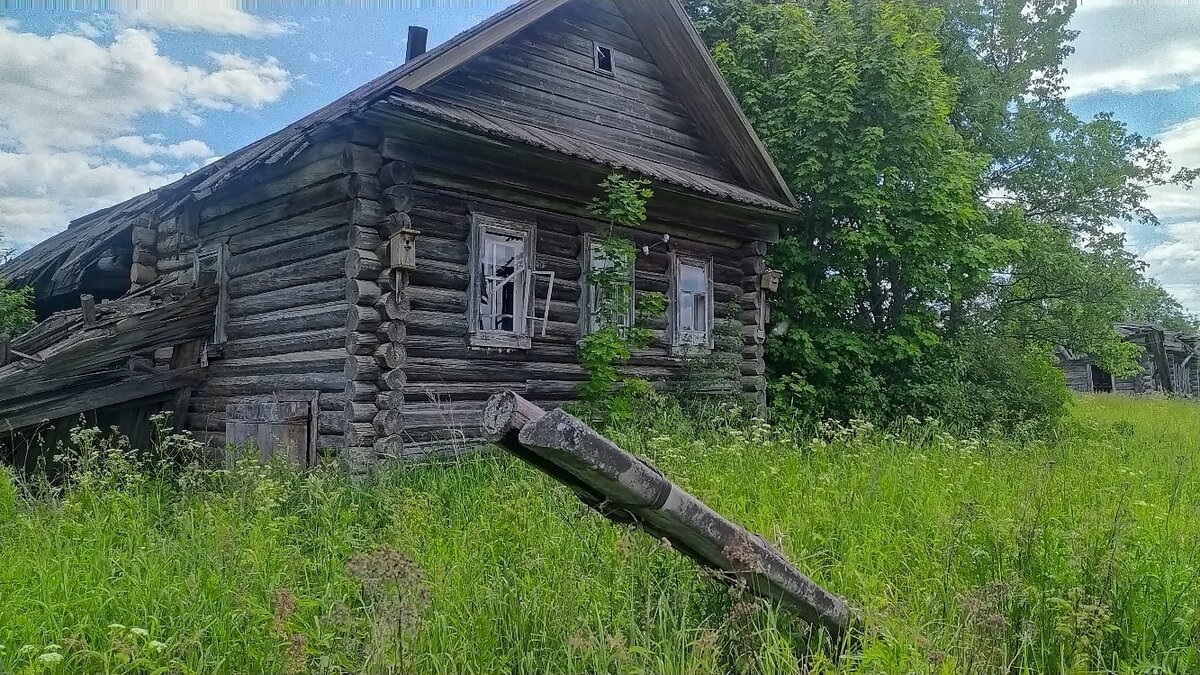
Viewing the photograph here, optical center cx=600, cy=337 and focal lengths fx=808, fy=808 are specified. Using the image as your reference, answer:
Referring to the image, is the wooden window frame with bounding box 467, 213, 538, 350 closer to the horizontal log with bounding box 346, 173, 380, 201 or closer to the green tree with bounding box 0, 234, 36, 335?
the horizontal log with bounding box 346, 173, 380, 201

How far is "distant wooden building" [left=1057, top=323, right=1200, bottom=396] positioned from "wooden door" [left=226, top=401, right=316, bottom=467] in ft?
93.9

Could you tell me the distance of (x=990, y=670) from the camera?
312 cm

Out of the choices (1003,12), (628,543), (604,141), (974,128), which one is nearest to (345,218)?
(604,141)

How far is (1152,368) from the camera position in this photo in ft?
106

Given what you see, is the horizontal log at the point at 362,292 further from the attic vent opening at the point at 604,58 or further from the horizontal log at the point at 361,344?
the attic vent opening at the point at 604,58

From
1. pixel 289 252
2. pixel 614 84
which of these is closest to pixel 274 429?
pixel 289 252

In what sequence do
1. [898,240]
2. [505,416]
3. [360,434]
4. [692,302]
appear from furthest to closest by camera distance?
[898,240], [692,302], [360,434], [505,416]

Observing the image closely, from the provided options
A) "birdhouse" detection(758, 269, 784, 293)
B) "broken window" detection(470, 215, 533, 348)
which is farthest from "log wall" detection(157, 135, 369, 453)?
"birdhouse" detection(758, 269, 784, 293)

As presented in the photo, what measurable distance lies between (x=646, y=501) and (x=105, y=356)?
7.86 metres

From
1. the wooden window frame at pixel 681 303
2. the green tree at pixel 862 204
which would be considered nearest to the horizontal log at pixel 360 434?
the wooden window frame at pixel 681 303

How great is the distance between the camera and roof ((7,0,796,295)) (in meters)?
7.57

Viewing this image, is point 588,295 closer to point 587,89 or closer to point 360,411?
point 587,89

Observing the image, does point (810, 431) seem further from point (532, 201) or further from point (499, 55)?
point (499, 55)

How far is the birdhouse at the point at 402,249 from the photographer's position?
769 cm
